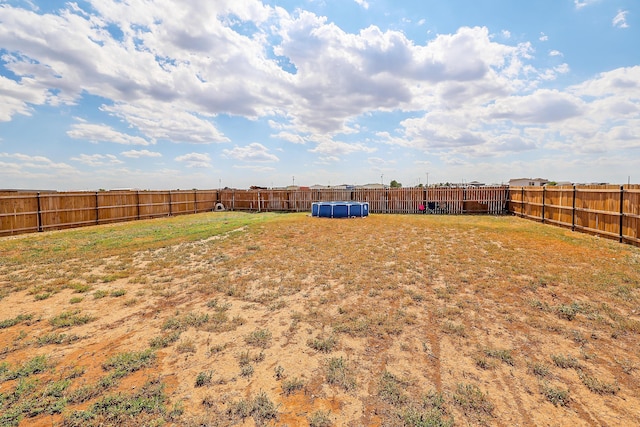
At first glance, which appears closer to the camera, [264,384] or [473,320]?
[264,384]

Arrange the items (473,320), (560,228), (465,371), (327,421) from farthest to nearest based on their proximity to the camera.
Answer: (560,228) → (473,320) → (465,371) → (327,421)

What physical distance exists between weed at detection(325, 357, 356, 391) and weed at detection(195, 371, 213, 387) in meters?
1.41

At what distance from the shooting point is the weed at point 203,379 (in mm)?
3256

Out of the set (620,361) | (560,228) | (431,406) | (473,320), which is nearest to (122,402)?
(431,406)

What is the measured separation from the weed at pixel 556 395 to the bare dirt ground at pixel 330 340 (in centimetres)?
2

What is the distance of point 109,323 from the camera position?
15.7ft

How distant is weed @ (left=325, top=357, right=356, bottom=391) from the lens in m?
3.26

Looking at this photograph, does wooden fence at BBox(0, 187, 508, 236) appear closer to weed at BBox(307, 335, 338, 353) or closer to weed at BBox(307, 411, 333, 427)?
weed at BBox(307, 335, 338, 353)

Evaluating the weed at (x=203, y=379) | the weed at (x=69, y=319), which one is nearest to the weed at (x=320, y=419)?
the weed at (x=203, y=379)

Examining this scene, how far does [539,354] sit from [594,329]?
1.48 meters

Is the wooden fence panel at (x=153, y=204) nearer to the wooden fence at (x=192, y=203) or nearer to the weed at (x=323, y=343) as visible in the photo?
the wooden fence at (x=192, y=203)

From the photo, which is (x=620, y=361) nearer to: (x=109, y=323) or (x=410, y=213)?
(x=109, y=323)

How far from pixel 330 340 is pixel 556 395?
2.66 metres

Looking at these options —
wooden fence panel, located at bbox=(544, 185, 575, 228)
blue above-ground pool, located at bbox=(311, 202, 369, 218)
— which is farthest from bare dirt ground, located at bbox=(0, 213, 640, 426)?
blue above-ground pool, located at bbox=(311, 202, 369, 218)
